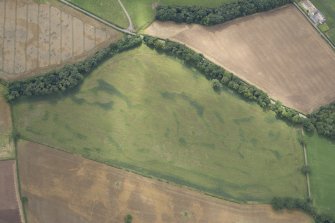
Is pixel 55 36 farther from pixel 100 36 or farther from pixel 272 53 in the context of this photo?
pixel 272 53

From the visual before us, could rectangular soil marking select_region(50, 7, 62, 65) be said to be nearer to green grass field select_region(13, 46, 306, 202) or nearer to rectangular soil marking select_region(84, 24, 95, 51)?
rectangular soil marking select_region(84, 24, 95, 51)

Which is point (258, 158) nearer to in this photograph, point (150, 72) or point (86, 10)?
point (150, 72)

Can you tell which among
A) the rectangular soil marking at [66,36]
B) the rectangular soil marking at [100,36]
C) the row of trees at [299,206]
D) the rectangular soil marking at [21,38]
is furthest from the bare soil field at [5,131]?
the row of trees at [299,206]

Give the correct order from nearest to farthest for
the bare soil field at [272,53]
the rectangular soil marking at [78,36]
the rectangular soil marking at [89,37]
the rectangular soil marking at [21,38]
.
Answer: the rectangular soil marking at [21,38], the rectangular soil marking at [78,36], the rectangular soil marking at [89,37], the bare soil field at [272,53]

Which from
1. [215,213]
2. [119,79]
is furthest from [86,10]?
[215,213]

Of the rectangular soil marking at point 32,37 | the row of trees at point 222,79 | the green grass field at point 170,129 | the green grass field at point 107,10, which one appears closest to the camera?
the green grass field at point 170,129

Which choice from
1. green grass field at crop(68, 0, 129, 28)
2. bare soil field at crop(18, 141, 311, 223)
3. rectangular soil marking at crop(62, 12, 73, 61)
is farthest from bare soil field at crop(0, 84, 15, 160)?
green grass field at crop(68, 0, 129, 28)

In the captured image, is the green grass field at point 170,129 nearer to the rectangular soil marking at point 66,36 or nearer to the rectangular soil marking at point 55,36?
the rectangular soil marking at point 66,36
